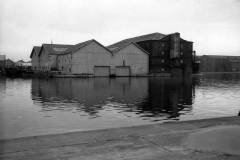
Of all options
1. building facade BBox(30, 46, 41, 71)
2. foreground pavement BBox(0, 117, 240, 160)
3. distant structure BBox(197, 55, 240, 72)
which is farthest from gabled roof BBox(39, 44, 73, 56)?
distant structure BBox(197, 55, 240, 72)

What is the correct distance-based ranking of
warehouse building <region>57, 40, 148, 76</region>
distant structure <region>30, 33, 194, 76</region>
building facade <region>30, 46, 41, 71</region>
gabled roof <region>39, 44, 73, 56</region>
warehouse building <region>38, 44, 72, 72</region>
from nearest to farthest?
warehouse building <region>57, 40, 148, 76</region> → distant structure <region>30, 33, 194, 76</region> → warehouse building <region>38, 44, 72, 72</region> → gabled roof <region>39, 44, 73, 56</region> → building facade <region>30, 46, 41, 71</region>

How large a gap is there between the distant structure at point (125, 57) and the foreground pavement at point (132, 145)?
177 ft

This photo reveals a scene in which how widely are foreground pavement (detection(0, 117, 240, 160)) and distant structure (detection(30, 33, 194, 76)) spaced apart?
53929 millimetres

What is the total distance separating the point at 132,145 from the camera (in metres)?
A: 5.81

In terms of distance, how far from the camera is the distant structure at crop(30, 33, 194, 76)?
6094 cm

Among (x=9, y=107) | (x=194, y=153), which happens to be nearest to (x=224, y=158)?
(x=194, y=153)

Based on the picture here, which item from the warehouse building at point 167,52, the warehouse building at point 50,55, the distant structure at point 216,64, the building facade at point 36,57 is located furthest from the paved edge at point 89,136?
the distant structure at point 216,64

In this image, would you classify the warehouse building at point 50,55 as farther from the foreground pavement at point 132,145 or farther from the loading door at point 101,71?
the foreground pavement at point 132,145

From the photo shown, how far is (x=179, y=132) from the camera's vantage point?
22.6 ft

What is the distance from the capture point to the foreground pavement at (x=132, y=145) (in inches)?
203

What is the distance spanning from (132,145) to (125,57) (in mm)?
60622

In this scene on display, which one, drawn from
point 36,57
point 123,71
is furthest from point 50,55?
point 123,71

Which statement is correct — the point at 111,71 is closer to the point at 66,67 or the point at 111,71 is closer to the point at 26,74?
the point at 66,67

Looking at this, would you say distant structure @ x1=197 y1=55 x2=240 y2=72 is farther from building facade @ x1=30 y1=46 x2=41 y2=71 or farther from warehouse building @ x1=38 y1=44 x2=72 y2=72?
warehouse building @ x1=38 y1=44 x2=72 y2=72
